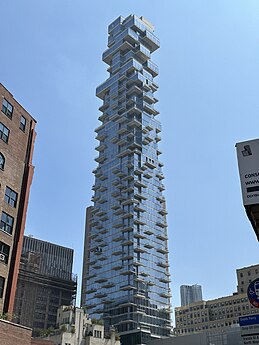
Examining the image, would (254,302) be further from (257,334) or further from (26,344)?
(26,344)

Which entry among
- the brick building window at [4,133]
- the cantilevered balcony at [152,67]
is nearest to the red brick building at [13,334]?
the brick building window at [4,133]

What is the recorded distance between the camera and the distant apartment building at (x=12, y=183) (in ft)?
121

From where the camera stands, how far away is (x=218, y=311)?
155 m

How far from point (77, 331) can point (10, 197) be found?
1898 inches

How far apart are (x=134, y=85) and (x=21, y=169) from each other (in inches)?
4582

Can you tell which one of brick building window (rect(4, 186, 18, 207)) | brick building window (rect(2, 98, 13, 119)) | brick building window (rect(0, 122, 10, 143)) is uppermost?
brick building window (rect(2, 98, 13, 119))

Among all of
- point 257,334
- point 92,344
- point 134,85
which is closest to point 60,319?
point 92,344

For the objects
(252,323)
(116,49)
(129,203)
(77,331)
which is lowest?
(252,323)

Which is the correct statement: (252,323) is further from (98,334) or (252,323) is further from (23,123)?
(98,334)

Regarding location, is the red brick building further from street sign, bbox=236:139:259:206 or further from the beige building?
the beige building

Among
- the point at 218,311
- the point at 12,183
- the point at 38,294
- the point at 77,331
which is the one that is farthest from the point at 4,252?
the point at 218,311

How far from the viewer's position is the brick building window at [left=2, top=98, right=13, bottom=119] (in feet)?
131

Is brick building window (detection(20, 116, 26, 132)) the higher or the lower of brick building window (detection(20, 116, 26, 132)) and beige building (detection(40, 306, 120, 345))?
the higher

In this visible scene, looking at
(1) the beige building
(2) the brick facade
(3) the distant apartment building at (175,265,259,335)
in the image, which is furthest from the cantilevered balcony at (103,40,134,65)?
(2) the brick facade
